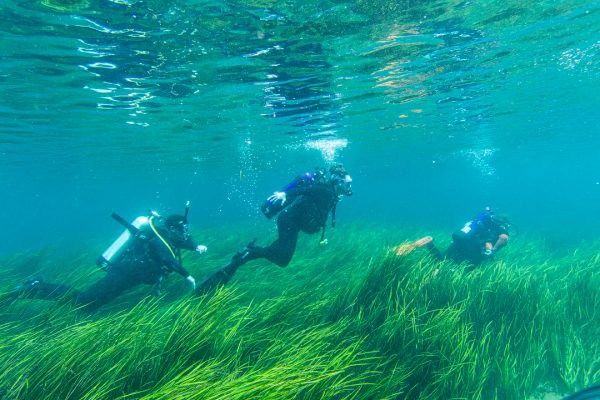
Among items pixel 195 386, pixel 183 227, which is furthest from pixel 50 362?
pixel 183 227

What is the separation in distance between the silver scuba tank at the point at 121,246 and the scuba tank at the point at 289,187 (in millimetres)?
2746

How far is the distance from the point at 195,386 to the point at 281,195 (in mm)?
4823

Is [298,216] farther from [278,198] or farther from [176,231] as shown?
[176,231]

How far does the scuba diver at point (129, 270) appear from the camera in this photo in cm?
659

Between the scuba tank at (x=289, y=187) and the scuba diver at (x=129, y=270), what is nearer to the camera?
the scuba diver at (x=129, y=270)

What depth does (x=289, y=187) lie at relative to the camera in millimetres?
7805

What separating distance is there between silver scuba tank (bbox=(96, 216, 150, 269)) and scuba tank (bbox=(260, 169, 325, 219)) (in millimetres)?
2746

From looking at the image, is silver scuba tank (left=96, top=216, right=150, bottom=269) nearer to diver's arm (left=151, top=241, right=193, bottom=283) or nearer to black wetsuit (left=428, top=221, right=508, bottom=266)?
diver's arm (left=151, top=241, right=193, bottom=283)

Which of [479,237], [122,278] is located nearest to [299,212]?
[122,278]

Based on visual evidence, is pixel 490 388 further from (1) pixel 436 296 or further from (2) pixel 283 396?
(2) pixel 283 396

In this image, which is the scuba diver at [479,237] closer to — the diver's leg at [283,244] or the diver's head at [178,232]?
the diver's leg at [283,244]

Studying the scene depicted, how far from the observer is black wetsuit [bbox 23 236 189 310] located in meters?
6.57

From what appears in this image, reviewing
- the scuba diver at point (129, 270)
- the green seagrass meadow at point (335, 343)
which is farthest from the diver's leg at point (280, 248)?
the scuba diver at point (129, 270)

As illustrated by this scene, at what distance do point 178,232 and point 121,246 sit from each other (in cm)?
138
